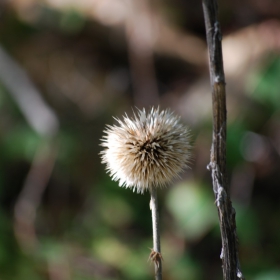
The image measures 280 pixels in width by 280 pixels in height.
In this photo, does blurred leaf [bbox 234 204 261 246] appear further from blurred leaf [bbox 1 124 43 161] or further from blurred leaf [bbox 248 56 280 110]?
blurred leaf [bbox 1 124 43 161]

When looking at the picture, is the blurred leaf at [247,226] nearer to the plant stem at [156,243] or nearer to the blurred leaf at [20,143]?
the blurred leaf at [20,143]

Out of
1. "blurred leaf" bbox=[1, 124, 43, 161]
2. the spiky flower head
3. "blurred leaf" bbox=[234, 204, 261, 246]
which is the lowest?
the spiky flower head

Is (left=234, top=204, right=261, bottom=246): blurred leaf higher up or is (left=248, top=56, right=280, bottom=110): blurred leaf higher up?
(left=248, top=56, right=280, bottom=110): blurred leaf

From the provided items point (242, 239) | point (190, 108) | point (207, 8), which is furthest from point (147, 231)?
point (207, 8)

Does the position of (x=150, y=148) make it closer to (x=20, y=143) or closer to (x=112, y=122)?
(x=20, y=143)

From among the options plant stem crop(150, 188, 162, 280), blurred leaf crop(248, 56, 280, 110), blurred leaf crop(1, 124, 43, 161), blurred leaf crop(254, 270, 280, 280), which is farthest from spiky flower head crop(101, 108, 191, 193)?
blurred leaf crop(1, 124, 43, 161)

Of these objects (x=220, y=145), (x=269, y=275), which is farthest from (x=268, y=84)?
(x=220, y=145)
